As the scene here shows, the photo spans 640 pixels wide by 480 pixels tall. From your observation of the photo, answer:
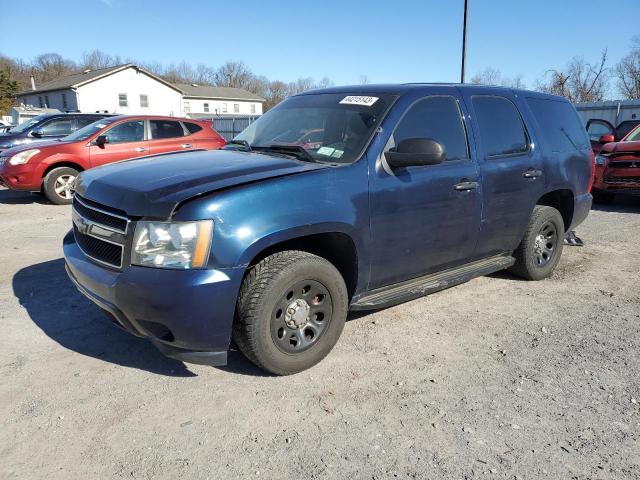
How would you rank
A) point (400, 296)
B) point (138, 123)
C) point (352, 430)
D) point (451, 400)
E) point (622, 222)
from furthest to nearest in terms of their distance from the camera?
point (138, 123) → point (622, 222) → point (400, 296) → point (451, 400) → point (352, 430)

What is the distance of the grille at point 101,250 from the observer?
9.52ft

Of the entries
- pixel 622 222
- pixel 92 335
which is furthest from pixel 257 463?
pixel 622 222

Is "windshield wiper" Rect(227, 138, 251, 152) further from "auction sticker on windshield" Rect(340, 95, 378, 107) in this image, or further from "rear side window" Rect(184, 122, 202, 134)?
"rear side window" Rect(184, 122, 202, 134)

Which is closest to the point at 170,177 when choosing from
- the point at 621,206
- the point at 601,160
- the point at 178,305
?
the point at 178,305

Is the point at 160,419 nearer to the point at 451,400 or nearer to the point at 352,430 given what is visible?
→ the point at 352,430

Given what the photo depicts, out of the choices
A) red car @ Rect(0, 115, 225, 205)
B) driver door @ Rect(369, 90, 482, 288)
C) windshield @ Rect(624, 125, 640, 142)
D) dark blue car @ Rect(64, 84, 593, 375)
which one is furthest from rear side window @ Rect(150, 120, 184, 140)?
windshield @ Rect(624, 125, 640, 142)

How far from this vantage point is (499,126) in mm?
4379

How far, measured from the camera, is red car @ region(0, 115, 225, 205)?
30.0ft

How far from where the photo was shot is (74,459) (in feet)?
8.02

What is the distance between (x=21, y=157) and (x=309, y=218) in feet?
27.0

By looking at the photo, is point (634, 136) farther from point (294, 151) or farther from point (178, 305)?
point (178, 305)

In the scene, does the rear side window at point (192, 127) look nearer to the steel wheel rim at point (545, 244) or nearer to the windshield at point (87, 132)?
the windshield at point (87, 132)

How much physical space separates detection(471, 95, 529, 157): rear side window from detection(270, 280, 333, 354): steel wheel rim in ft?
6.62

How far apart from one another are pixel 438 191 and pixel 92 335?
283cm
